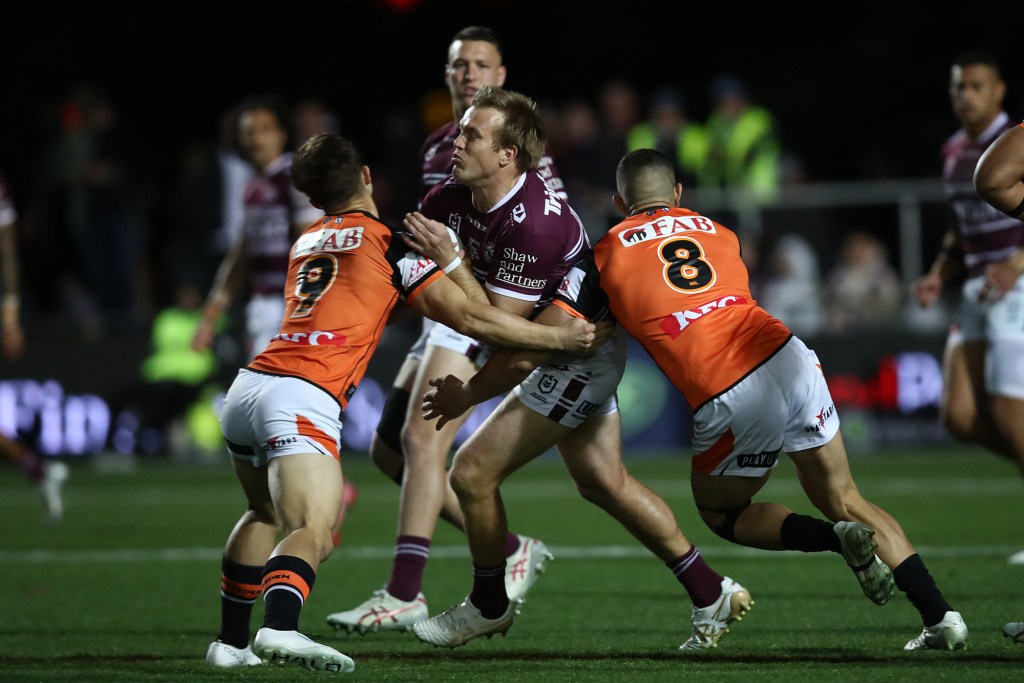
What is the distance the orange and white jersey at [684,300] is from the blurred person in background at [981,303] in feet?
9.52

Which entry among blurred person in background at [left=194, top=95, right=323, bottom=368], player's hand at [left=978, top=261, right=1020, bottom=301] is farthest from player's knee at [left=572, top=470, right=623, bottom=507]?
blurred person in background at [left=194, top=95, right=323, bottom=368]

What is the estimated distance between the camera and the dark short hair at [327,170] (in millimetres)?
5965

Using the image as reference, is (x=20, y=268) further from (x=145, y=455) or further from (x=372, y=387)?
(x=372, y=387)

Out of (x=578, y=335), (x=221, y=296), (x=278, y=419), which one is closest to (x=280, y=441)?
(x=278, y=419)

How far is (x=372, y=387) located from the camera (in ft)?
50.5

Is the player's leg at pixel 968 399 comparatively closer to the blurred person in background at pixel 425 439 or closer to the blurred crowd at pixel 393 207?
the blurred person in background at pixel 425 439

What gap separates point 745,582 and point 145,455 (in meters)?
10.1

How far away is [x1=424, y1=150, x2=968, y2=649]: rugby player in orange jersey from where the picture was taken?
569 cm

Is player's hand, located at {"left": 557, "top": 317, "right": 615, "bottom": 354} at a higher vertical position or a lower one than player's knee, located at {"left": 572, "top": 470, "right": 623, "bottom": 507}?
higher

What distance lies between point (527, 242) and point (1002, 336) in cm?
350

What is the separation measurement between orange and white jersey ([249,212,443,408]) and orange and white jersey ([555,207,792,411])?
2.10 ft

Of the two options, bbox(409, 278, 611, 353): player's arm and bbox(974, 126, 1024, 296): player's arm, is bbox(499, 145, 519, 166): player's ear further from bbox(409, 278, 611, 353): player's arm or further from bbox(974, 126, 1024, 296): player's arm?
bbox(974, 126, 1024, 296): player's arm

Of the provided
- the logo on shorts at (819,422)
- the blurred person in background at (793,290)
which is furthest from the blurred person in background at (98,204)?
the logo on shorts at (819,422)

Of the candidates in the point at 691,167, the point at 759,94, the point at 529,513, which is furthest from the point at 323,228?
the point at 759,94
